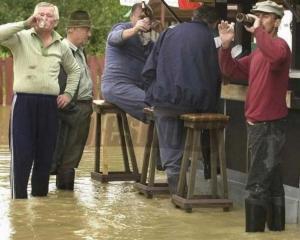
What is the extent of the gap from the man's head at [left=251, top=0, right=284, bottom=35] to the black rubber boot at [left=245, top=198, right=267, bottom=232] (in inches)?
54.1

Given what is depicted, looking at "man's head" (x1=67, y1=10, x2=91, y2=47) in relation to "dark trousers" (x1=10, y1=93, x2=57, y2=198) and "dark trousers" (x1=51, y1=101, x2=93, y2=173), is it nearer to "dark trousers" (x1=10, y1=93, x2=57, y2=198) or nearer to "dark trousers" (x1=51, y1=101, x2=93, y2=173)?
"dark trousers" (x1=51, y1=101, x2=93, y2=173)

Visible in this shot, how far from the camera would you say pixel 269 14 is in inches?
281

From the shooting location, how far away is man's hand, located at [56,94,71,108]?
30.0 ft

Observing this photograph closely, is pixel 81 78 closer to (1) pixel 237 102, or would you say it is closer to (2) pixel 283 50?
(1) pixel 237 102

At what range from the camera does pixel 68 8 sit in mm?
28703

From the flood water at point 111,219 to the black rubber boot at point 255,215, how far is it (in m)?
0.07

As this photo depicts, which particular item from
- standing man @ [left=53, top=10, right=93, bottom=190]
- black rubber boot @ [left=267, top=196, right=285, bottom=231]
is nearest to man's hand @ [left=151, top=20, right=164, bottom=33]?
standing man @ [left=53, top=10, right=93, bottom=190]

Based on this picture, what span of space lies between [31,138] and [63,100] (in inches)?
22.4

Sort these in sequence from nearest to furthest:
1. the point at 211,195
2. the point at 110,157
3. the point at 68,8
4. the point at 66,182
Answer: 1. the point at 211,195
2. the point at 66,182
3. the point at 110,157
4. the point at 68,8

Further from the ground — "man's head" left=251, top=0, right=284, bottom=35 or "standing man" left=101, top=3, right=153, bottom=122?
"man's head" left=251, top=0, right=284, bottom=35

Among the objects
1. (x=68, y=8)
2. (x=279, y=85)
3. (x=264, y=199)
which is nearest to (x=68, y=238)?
(x=264, y=199)

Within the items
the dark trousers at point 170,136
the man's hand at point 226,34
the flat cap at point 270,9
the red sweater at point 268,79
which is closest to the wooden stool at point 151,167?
the dark trousers at point 170,136

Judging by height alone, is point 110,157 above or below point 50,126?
below

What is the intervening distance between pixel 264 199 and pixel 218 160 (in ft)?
5.04
